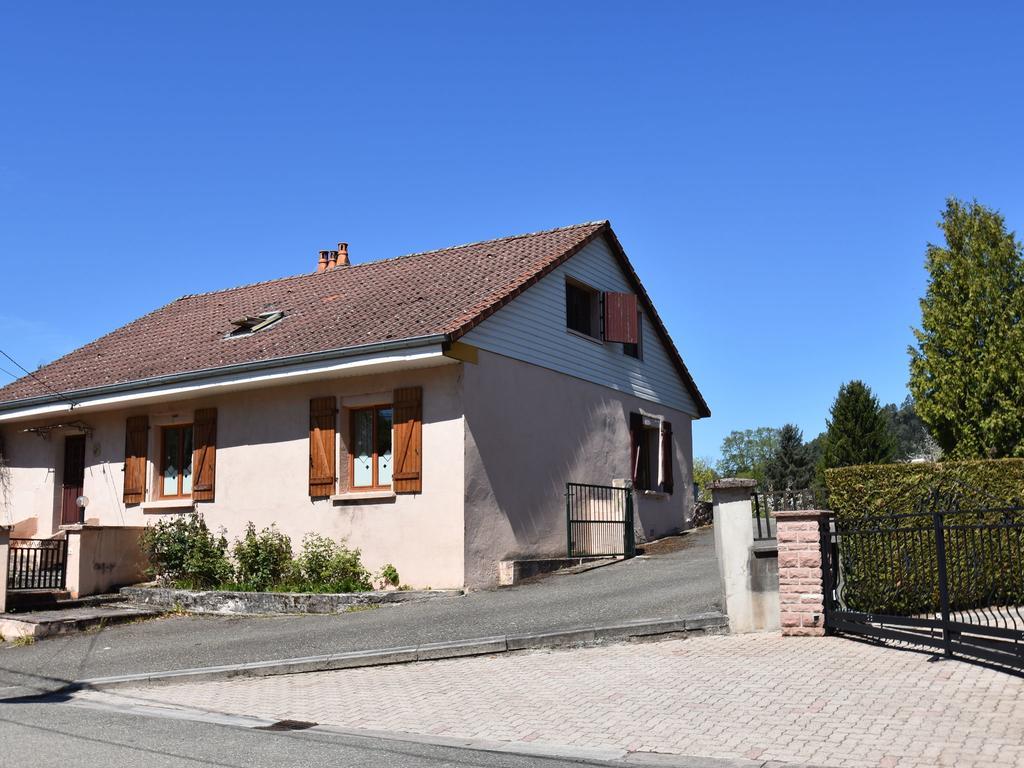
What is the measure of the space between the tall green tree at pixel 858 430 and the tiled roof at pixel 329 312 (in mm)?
10696

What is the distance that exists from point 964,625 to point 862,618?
1.39m

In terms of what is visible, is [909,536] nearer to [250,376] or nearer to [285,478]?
[285,478]

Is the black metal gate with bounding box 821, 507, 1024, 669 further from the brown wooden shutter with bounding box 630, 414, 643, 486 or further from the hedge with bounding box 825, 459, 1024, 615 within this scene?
the brown wooden shutter with bounding box 630, 414, 643, 486

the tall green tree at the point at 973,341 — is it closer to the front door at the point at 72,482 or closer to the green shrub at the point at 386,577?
the green shrub at the point at 386,577

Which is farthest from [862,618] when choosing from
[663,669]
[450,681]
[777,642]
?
[450,681]

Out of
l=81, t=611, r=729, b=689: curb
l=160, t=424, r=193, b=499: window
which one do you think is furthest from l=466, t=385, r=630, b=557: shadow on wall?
l=160, t=424, r=193, b=499: window

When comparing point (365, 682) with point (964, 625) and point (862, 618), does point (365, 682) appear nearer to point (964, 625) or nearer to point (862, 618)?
point (862, 618)

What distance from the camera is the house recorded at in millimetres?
15203

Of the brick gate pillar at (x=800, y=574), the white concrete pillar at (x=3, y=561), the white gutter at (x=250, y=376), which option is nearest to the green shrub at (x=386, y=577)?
the white gutter at (x=250, y=376)

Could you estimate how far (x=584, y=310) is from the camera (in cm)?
1998

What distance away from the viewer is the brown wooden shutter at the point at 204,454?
57.6 ft

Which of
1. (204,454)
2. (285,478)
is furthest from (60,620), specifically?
(204,454)

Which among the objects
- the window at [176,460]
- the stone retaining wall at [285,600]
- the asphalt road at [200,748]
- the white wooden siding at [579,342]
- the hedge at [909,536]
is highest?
the white wooden siding at [579,342]

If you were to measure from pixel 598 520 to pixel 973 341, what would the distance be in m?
11.3
